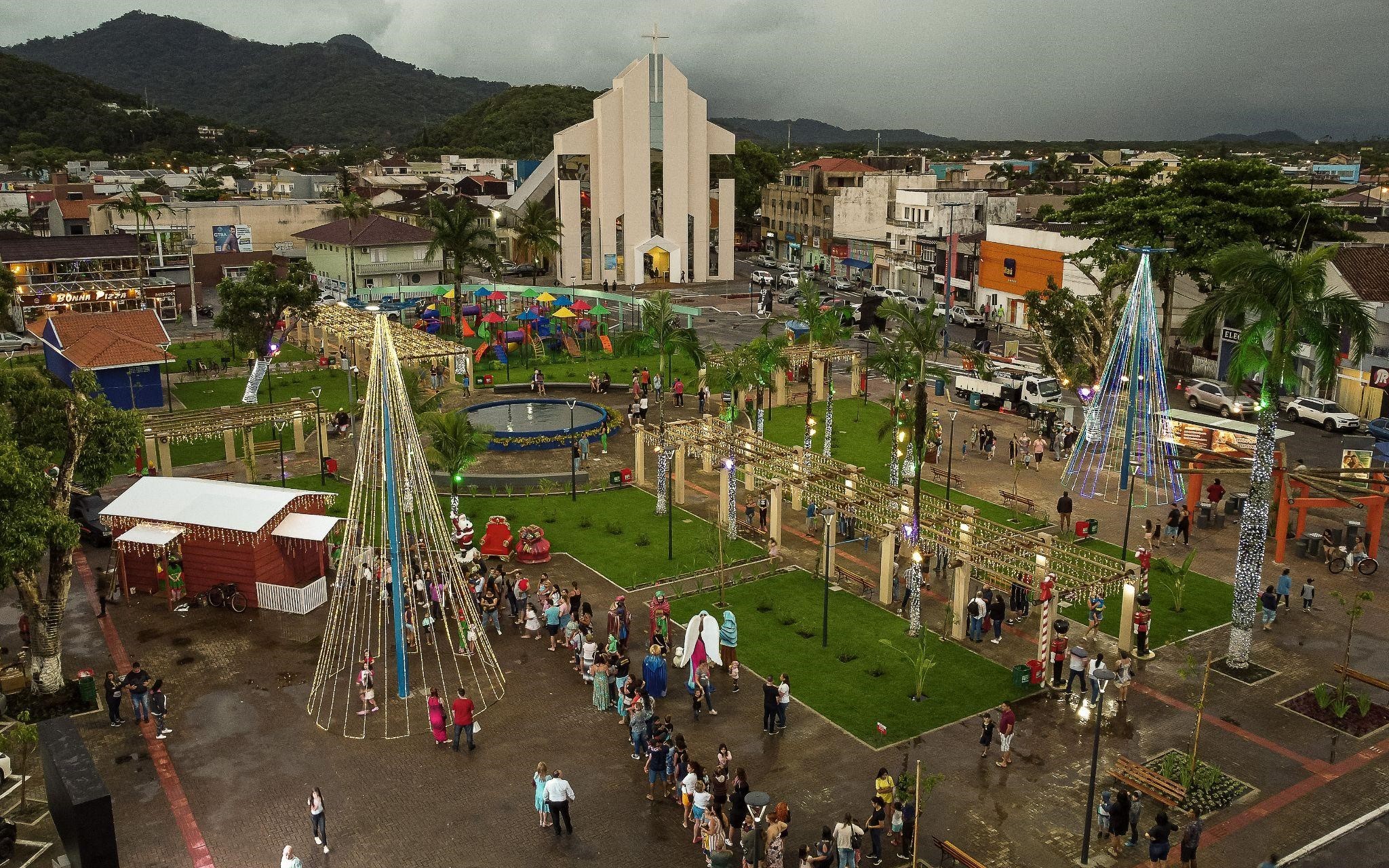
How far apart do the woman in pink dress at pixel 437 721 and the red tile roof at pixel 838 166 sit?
293 ft

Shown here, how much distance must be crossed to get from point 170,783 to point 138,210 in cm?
6310

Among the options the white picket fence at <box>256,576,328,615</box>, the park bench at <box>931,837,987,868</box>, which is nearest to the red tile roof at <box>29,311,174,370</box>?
the white picket fence at <box>256,576,328,615</box>

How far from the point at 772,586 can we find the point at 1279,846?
14343mm

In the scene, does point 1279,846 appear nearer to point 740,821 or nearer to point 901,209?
point 740,821

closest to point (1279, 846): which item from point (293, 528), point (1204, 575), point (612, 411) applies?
point (1204, 575)

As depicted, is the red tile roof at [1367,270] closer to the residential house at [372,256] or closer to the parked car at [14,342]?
the residential house at [372,256]

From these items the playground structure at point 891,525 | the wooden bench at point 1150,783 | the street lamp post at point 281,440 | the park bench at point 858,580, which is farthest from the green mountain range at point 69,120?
the wooden bench at point 1150,783

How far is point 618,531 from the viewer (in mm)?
34188

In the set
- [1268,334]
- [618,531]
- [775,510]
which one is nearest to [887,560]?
[775,510]

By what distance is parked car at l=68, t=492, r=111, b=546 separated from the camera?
32.9m

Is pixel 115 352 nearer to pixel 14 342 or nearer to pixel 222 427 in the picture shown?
pixel 222 427

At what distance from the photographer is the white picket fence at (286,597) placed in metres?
28.1

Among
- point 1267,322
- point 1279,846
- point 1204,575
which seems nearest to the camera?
point 1279,846

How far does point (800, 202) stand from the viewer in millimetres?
107812
